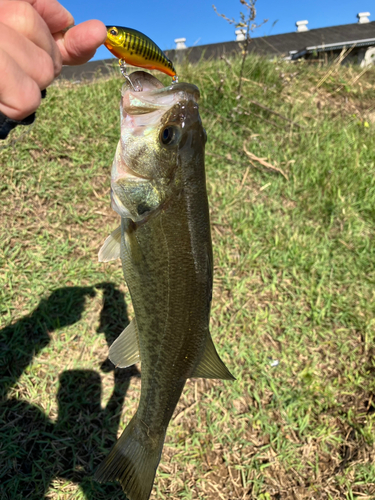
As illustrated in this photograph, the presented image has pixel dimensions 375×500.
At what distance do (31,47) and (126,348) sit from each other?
1.37 metres

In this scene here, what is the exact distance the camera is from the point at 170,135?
146cm

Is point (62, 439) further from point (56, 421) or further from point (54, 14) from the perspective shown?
point (54, 14)

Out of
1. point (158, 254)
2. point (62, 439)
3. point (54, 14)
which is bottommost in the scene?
point (62, 439)

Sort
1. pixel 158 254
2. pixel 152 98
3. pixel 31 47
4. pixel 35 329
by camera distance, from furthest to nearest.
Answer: pixel 35 329 → pixel 158 254 → pixel 152 98 → pixel 31 47

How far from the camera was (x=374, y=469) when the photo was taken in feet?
9.17

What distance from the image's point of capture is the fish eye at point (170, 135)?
1.45 meters

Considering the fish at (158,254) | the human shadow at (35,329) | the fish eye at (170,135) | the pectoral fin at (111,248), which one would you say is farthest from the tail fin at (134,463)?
the human shadow at (35,329)

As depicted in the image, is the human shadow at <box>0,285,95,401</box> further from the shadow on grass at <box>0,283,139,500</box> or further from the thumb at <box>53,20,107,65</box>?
the thumb at <box>53,20,107,65</box>

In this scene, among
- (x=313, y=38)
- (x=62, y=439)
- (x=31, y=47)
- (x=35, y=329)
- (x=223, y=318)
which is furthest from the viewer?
(x=313, y=38)

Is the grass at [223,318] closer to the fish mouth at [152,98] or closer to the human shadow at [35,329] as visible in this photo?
the human shadow at [35,329]

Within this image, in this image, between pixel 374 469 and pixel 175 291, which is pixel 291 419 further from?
pixel 175 291

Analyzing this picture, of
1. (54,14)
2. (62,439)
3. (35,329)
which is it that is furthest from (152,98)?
(62,439)

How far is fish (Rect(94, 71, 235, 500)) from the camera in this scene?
146 centimetres

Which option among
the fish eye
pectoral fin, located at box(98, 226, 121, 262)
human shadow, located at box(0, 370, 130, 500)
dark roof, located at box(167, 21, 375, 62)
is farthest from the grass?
dark roof, located at box(167, 21, 375, 62)
